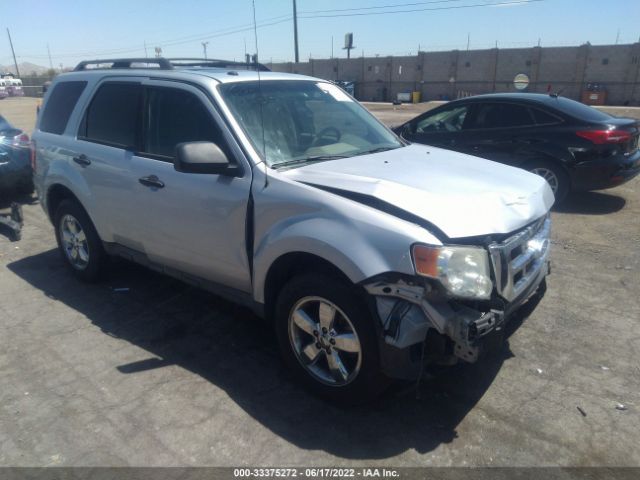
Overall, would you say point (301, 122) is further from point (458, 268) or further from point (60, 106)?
point (60, 106)

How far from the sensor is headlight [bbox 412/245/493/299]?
8.43 feet

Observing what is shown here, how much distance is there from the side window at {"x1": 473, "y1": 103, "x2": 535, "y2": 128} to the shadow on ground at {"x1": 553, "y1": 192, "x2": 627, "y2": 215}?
1.35 meters

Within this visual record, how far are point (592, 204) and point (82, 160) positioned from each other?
6.93m

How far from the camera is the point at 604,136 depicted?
6992 millimetres

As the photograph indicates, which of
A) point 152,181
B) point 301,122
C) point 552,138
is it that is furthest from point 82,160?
point 552,138

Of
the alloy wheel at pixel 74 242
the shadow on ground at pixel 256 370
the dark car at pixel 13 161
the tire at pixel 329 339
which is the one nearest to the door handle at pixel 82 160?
the alloy wheel at pixel 74 242

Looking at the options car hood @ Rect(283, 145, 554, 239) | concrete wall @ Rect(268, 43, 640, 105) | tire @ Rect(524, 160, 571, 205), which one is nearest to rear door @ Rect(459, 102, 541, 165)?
tire @ Rect(524, 160, 571, 205)

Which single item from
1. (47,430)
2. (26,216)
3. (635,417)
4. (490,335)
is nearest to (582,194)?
(635,417)

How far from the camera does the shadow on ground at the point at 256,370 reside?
2941mm

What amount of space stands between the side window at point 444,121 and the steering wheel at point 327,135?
15.1 ft

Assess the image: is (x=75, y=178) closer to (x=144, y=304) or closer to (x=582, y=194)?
(x=144, y=304)

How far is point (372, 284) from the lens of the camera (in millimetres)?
2684

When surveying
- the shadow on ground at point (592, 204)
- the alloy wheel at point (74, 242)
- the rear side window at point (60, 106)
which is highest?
the rear side window at point (60, 106)

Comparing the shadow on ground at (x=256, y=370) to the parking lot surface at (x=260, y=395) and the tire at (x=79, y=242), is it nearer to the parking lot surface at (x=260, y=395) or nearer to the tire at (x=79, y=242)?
the parking lot surface at (x=260, y=395)
